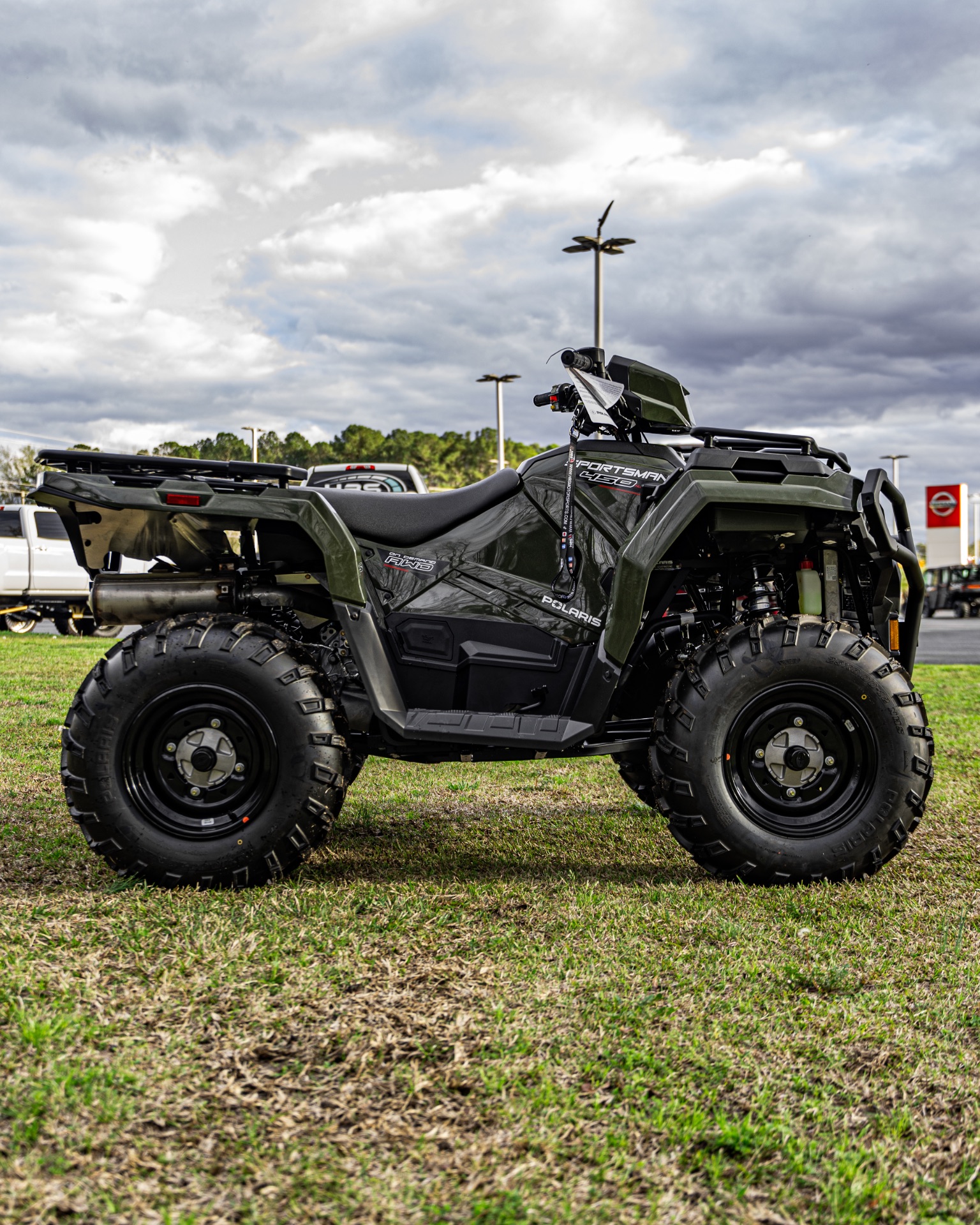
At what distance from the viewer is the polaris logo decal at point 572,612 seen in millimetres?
3920

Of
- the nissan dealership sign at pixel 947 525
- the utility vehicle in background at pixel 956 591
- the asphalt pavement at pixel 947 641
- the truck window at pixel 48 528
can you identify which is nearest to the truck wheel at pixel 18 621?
the asphalt pavement at pixel 947 641

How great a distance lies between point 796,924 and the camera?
11.1 ft

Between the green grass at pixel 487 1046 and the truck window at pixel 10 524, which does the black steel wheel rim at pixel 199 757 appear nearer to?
the green grass at pixel 487 1046

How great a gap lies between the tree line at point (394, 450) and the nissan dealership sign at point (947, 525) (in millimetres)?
22963

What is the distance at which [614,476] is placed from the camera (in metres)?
3.99

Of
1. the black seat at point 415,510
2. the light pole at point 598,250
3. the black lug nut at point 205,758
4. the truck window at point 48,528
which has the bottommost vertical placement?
the black lug nut at point 205,758

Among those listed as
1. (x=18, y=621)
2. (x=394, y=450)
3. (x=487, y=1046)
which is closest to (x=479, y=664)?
(x=487, y=1046)

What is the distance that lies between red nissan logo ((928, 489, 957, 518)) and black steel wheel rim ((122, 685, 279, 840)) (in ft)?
118

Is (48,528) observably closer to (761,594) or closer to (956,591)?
Answer: (761,594)

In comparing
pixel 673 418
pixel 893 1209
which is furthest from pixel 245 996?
pixel 673 418

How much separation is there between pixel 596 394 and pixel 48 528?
16.4 meters

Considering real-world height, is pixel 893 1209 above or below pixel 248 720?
below

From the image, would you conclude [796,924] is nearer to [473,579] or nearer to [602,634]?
[602,634]

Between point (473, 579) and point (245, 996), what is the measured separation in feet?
5.89
